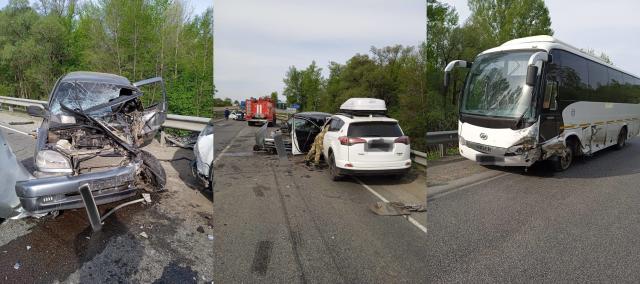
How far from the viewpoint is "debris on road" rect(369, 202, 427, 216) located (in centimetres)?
98

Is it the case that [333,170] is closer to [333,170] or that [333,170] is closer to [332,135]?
[333,170]

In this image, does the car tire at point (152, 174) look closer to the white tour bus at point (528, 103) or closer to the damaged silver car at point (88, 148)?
the damaged silver car at point (88, 148)

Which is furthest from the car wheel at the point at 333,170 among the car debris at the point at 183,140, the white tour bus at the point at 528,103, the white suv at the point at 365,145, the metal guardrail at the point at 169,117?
the white tour bus at the point at 528,103

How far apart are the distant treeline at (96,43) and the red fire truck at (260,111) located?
0.53 metres

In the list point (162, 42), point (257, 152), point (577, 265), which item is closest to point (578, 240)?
point (577, 265)

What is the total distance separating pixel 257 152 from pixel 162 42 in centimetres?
108

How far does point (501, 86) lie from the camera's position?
2.95 metres

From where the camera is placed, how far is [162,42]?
169cm

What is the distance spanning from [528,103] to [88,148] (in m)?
3.31

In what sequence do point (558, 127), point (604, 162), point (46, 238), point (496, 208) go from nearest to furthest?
point (46, 238) → point (558, 127) → point (496, 208) → point (604, 162)

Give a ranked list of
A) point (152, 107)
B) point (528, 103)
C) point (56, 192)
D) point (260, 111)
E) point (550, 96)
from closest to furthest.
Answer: point (260, 111) < point (56, 192) < point (152, 107) < point (528, 103) < point (550, 96)

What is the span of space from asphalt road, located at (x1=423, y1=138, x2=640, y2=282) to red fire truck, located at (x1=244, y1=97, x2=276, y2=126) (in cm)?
164

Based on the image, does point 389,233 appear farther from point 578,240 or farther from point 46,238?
point 578,240

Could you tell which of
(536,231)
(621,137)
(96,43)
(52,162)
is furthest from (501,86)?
(621,137)
